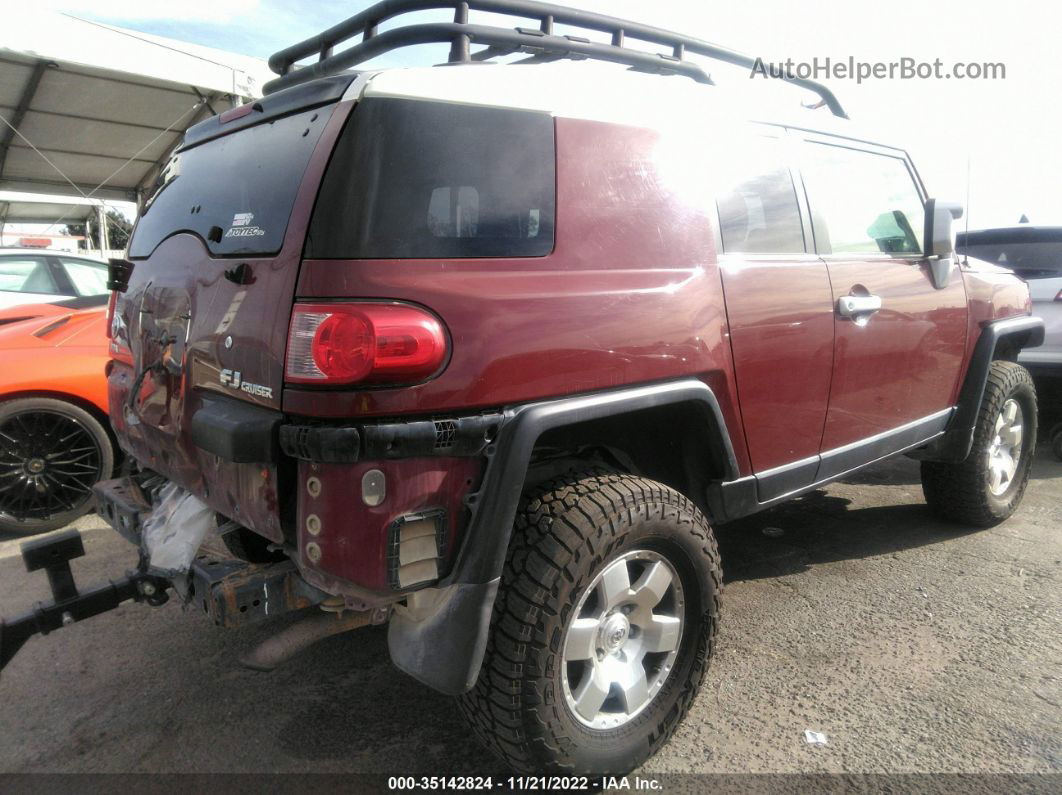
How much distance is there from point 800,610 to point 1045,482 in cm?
312

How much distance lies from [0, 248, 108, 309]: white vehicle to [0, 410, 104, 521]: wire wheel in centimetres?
273

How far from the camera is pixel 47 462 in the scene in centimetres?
404

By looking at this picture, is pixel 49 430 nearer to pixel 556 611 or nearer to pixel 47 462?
pixel 47 462

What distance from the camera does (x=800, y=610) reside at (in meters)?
3.21

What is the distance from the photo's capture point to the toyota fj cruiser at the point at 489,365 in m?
1.73

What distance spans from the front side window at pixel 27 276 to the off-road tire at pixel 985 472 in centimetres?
691

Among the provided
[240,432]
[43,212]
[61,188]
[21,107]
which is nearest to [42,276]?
[21,107]

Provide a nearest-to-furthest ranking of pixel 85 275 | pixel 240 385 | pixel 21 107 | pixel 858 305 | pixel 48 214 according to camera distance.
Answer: pixel 240 385 → pixel 858 305 → pixel 85 275 → pixel 21 107 → pixel 48 214

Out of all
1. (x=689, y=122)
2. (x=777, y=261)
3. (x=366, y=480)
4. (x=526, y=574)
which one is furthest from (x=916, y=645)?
(x=366, y=480)

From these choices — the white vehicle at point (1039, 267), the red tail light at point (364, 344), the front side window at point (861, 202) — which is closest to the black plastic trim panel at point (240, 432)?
the red tail light at point (364, 344)

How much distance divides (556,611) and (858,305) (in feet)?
5.83

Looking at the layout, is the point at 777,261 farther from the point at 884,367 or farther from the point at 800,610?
the point at 800,610

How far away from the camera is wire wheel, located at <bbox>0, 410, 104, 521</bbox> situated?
3.93 m

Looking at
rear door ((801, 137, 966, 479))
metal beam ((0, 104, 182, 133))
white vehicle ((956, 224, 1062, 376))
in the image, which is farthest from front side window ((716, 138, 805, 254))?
metal beam ((0, 104, 182, 133))
